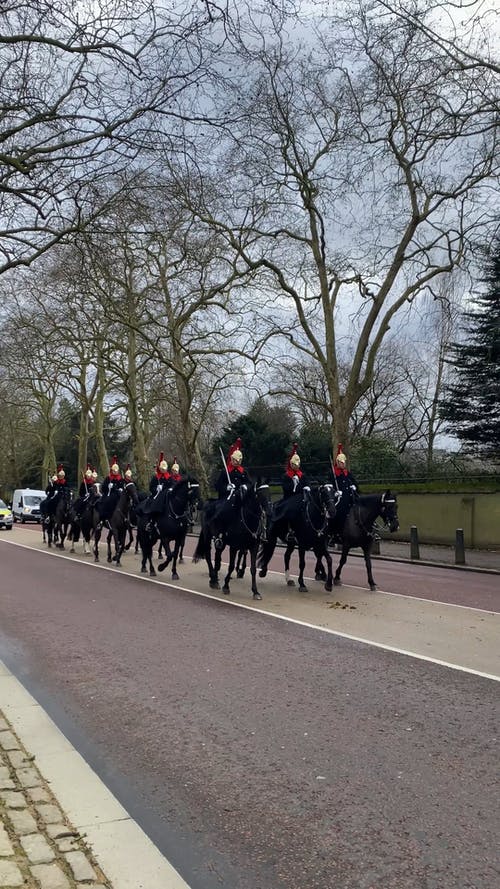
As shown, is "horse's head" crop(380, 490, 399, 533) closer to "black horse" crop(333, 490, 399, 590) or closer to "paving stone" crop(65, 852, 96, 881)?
"black horse" crop(333, 490, 399, 590)

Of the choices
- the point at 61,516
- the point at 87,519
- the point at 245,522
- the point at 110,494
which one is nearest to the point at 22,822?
the point at 245,522

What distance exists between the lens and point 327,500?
14.0 m

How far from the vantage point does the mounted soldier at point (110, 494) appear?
20594mm

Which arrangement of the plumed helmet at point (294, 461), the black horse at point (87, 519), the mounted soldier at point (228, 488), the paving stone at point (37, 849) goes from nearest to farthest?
the paving stone at point (37, 849) < the mounted soldier at point (228, 488) < the plumed helmet at point (294, 461) < the black horse at point (87, 519)

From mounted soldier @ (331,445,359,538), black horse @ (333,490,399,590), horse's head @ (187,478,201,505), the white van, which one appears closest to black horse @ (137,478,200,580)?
horse's head @ (187,478,201,505)

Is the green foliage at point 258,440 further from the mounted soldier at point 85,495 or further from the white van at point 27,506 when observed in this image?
the mounted soldier at point 85,495

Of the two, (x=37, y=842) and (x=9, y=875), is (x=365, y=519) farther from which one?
(x=9, y=875)

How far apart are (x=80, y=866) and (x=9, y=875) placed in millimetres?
330

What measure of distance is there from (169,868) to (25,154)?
9.85 metres

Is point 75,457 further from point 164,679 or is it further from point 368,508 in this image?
point 164,679

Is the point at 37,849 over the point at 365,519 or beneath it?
beneath

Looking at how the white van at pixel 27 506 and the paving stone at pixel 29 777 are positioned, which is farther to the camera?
the white van at pixel 27 506

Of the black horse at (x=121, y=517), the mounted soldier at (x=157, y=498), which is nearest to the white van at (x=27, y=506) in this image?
the black horse at (x=121, y=517)

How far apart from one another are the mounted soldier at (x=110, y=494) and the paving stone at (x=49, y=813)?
16140mm
